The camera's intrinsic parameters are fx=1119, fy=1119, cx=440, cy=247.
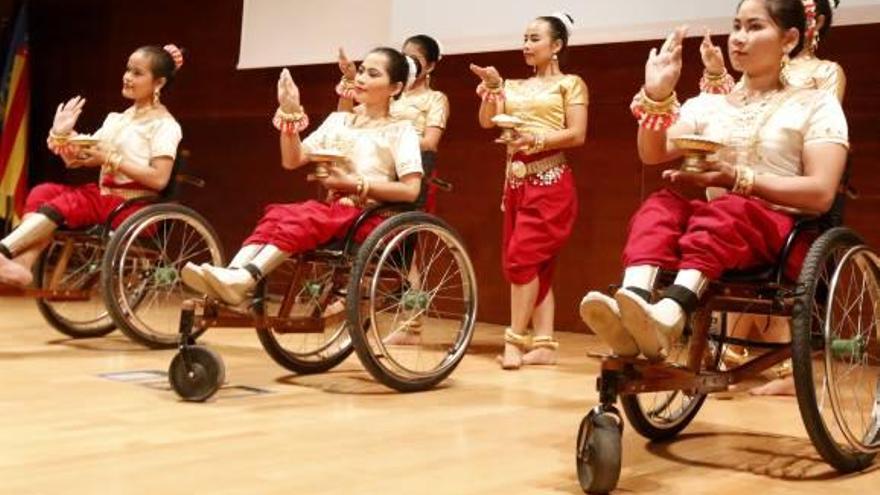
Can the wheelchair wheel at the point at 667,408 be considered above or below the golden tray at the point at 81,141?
below

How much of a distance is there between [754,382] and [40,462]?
2331 millimetres

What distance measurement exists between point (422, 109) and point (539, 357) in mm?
1056

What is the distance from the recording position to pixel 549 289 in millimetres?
3822

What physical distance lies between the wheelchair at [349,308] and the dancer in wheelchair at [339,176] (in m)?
0.05

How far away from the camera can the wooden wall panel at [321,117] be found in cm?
461

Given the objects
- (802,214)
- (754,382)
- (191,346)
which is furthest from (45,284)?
(802,214)

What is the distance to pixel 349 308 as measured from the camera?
111 inches

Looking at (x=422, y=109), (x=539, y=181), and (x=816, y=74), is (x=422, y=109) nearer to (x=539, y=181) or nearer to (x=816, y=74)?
(x=539, y=181)

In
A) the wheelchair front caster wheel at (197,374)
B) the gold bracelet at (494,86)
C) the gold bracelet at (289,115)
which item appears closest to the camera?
the wheelchair front caster wheel at (197,374)

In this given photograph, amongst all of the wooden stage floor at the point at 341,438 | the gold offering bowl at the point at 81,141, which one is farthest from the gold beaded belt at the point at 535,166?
the gold offering bowl at the point at 81,141

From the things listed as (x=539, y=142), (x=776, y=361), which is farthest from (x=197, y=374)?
(x=539, y=142)

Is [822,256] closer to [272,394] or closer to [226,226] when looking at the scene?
[272,394]

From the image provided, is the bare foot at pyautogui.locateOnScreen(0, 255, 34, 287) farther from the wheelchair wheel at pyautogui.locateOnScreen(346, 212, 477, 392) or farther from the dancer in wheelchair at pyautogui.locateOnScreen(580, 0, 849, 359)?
the dancer in wheelchair at pyautogui.locateOnScreen(580, 0, 849, 359)

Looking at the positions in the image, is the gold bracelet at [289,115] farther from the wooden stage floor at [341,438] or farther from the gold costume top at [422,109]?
the gold costume top at [422,109]
